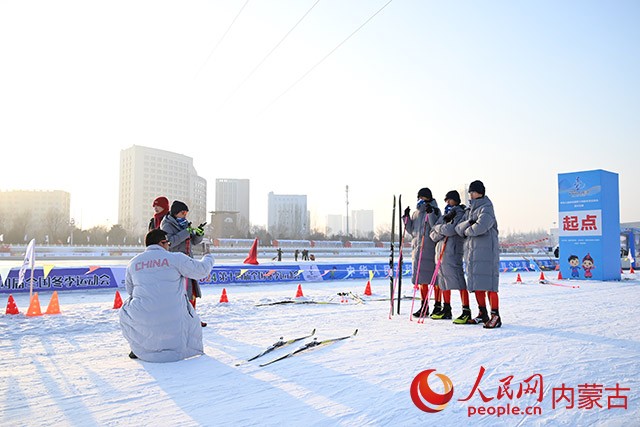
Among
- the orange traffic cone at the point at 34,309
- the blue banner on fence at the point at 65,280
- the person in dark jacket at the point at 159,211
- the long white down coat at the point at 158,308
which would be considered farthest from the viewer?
the blue banner on fence at the point at 65,280

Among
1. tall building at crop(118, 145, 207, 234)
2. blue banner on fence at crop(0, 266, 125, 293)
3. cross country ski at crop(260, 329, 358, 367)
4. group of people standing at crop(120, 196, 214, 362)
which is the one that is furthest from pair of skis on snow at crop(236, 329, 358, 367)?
tall building at crop(118, 145, 207, 234)

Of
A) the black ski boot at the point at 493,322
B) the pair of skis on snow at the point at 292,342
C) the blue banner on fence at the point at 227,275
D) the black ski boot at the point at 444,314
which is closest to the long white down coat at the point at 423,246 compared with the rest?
the black ski boot at the point at 444,314

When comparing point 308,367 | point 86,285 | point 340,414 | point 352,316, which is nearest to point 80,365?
point 308,367

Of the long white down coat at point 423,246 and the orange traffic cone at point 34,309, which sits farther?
the orange traffic cone at point 34,309

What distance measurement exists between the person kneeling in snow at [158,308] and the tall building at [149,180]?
97113 mm

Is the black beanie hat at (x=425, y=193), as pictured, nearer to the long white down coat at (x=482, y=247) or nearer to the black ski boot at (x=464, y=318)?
the long white down coat at (x=482, y=247)

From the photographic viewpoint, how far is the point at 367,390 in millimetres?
3596

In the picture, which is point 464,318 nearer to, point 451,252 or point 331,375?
point 451,252

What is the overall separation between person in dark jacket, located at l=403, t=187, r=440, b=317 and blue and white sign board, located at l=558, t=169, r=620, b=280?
45.3 ft

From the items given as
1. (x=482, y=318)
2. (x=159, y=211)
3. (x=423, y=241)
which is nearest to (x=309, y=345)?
(x=482, y=318)

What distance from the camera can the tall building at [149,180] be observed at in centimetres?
10356

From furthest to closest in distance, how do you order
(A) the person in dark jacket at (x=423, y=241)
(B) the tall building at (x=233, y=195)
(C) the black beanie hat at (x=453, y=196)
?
(B) the tall building at (x=233, y=195) → (A) the person in dark jacket at (x=423, y=241) → (C) the black beanie hat at (x=453, y=196)

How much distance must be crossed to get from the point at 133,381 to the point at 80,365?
1.00 m

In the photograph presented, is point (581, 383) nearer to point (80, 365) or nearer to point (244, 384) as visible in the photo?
point (244, 384)
